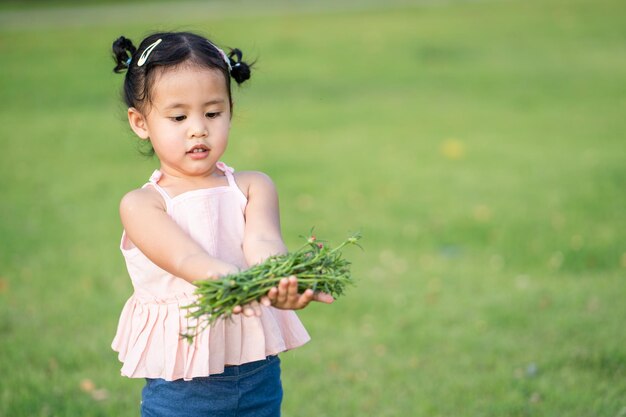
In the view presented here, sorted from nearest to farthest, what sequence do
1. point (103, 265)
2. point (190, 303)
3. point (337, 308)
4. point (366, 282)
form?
1. point (190, 303)
2. point (337, 308)
3. point (366, 282)
4. point (103, 265)

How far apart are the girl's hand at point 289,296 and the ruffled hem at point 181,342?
0.25 metres

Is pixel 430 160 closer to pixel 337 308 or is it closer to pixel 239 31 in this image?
pixel 337 308

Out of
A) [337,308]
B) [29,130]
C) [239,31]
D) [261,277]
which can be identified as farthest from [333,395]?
[239,31]

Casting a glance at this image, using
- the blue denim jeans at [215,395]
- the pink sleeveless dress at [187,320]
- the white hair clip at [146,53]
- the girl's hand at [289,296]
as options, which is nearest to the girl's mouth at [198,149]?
the pink sleeveless dress at [187,320]

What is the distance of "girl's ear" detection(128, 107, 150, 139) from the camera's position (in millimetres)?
2996

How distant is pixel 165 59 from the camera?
2.87 m

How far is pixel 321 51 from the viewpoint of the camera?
1786 centimetres

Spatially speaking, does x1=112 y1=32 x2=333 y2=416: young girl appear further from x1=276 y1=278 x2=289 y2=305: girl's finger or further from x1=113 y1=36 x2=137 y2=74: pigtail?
x1=276 y1=278 x2=289 y2=305: girl's finger

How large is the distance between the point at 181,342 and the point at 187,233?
346 mm

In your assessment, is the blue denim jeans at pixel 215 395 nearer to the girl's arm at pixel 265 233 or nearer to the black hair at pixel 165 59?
the girl's arm at pixel 265 233

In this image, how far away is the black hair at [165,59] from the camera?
9.45ft

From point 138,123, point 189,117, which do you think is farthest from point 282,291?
point 138,123

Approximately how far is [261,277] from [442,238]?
4777mm

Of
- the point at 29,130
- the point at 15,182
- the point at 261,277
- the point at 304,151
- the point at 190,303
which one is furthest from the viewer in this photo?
the point at 29,130
